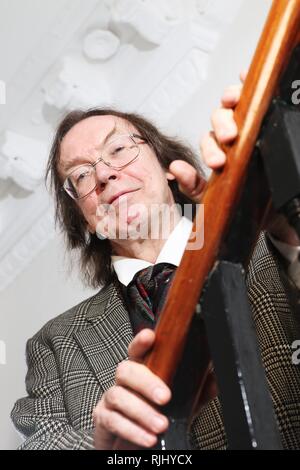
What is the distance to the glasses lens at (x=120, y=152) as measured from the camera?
150cm

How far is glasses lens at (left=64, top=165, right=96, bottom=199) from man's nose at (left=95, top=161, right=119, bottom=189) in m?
0.03

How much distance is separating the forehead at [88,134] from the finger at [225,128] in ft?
3.19

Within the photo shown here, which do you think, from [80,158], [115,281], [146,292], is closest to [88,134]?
[80,158]

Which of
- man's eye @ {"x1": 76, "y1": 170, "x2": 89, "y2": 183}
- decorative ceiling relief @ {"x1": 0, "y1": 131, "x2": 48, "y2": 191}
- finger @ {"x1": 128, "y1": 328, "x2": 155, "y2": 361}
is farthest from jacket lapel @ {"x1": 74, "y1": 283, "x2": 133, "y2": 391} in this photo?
decorative ceiling relief @ {"x1": 0, "y1": 131, "x2": 48, "y2": 191}

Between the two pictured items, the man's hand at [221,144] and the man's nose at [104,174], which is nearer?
the man's hand at [221,144]

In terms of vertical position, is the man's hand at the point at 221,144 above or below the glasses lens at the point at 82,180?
above

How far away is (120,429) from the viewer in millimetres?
605

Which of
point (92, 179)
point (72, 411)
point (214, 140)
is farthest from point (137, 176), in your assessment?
point (214, 140)

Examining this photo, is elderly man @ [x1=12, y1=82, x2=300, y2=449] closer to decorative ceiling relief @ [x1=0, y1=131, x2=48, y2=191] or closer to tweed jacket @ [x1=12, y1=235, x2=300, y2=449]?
tweed jacket @ [x1=12, y1=235, x2=300, y2=449]

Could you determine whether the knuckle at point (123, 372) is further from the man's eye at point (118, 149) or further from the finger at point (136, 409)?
the man's eye at point (118, 149)

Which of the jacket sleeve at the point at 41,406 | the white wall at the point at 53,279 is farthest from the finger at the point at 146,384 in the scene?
the white wall at the point at 53,279

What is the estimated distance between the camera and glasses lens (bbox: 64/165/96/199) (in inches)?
59.8
